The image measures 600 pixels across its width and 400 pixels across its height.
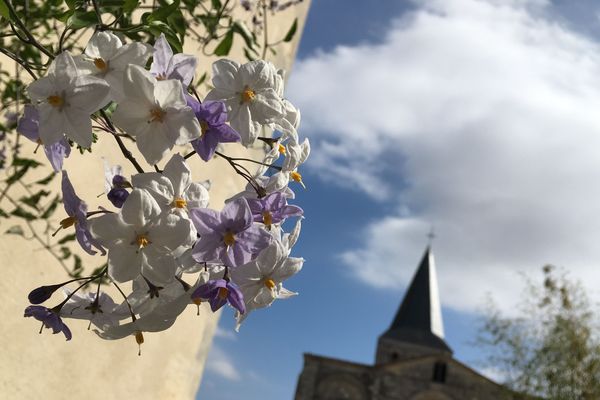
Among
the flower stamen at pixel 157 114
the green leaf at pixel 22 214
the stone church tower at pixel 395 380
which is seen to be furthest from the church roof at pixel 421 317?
the flower stamen at pixel 157 114

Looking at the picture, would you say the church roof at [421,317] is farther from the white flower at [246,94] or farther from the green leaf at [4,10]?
the green leaf at [4,10]

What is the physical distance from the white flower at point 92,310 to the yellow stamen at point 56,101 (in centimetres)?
23

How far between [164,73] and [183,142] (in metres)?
0.10

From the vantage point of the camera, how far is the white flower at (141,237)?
1.81 feet

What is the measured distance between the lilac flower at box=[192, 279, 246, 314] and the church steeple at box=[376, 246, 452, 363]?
31197 mm

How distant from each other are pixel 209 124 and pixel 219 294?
17 centimetres

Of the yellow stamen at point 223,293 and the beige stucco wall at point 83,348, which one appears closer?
the yellow stamen at point 223,293

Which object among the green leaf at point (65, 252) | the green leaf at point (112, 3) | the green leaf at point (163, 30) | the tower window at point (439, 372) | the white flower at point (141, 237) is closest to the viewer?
the white flower at point (141, 237)

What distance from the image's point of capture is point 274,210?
2.24ft

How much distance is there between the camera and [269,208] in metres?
0.68

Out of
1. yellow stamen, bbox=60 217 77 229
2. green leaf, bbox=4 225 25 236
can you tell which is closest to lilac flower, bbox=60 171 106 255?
yellow stamen, bbox=60 217 77 229

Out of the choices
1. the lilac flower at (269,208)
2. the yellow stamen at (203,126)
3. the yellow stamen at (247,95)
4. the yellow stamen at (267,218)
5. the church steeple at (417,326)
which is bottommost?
the yellow stamen at (267,218)

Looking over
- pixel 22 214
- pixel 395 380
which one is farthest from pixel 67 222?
pixel 395 380

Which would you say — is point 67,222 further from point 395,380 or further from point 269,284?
point 395,380
